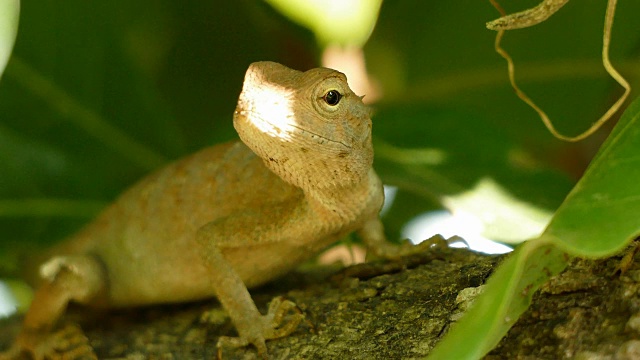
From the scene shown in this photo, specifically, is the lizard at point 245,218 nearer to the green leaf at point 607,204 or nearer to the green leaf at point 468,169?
the green leaf at point 468,169

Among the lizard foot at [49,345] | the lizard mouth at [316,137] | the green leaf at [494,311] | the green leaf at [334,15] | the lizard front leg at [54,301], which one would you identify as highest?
the green leaf at [334,15]

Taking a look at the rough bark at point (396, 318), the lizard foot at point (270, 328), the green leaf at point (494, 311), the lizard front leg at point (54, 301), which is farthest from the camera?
the lizard front leg at point (54, 301)

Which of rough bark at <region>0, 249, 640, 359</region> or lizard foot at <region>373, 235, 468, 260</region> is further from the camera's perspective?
lizard foot at <region>373, 235, 468, 260</region>

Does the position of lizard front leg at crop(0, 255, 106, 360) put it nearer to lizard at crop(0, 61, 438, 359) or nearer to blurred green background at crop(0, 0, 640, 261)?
lizard at crop(0, 61, 438, 359)

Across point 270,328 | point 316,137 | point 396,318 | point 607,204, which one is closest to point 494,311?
point 607,204

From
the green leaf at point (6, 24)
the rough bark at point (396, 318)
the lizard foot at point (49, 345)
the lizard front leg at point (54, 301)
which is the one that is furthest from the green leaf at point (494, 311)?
the lizard front leg at point (54, 301)

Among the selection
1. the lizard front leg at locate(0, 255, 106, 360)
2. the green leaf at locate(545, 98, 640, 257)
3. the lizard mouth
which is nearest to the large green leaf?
the green leaf at locate(545, 98, 640, 257)
